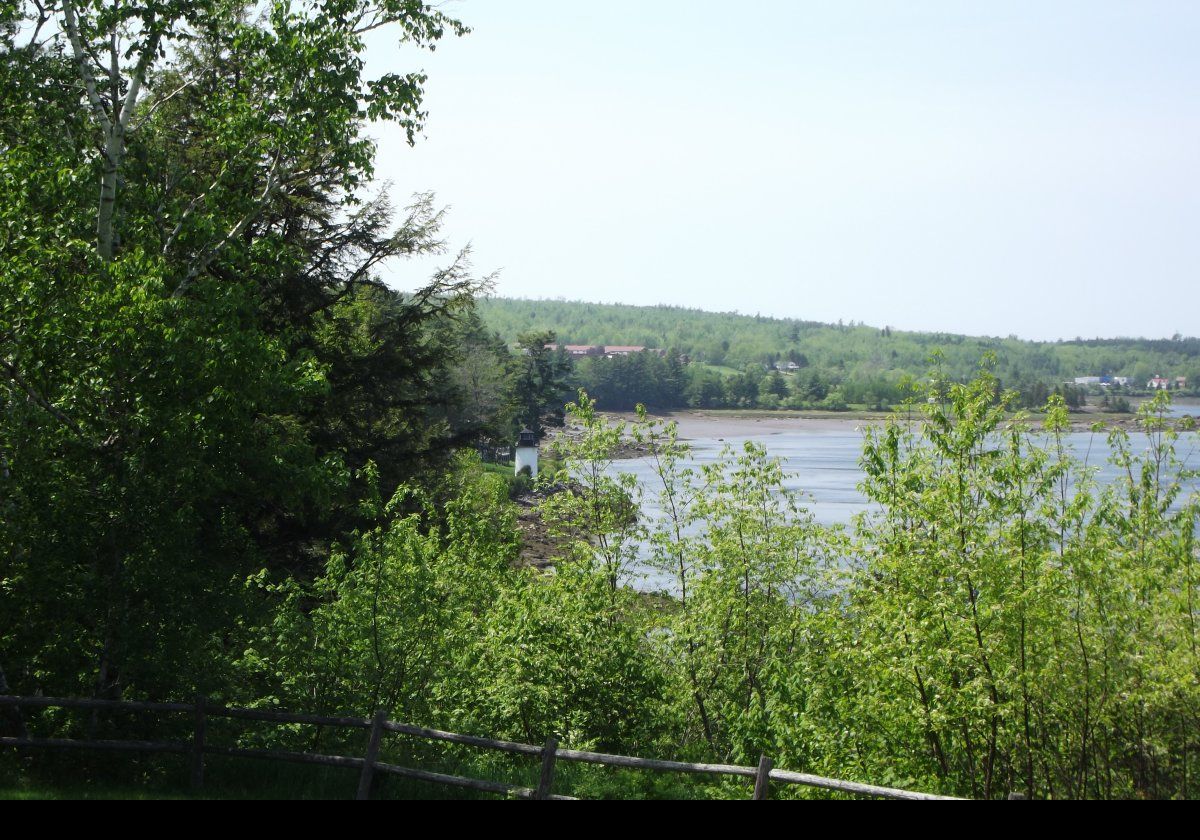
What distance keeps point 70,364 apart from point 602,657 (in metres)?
7.39

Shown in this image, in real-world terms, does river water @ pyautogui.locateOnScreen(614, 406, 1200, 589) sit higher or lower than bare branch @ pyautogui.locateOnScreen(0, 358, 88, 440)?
lower

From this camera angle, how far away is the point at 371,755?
1210 cm

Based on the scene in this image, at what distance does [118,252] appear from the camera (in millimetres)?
17906

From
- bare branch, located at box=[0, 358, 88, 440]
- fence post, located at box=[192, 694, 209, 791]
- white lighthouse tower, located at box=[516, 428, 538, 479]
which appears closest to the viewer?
fence post, located at box=[192, 694, 209, 791]

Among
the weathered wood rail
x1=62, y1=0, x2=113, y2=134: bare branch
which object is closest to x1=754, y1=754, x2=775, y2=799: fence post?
the weathered wood rail

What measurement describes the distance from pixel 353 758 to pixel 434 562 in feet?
17.0

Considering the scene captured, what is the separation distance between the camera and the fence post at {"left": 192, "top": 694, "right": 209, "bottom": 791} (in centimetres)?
1251

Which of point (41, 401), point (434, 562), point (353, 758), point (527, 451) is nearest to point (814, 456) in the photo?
point (527, 451)

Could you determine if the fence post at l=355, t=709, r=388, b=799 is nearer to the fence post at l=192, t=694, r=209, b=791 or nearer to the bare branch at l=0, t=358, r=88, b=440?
the fence post at l=192, t=694, r=209, b=791

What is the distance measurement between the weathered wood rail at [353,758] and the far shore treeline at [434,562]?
14.2 inches

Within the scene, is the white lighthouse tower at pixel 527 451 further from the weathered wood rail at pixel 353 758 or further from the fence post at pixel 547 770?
the fence post at pixel 547 770
